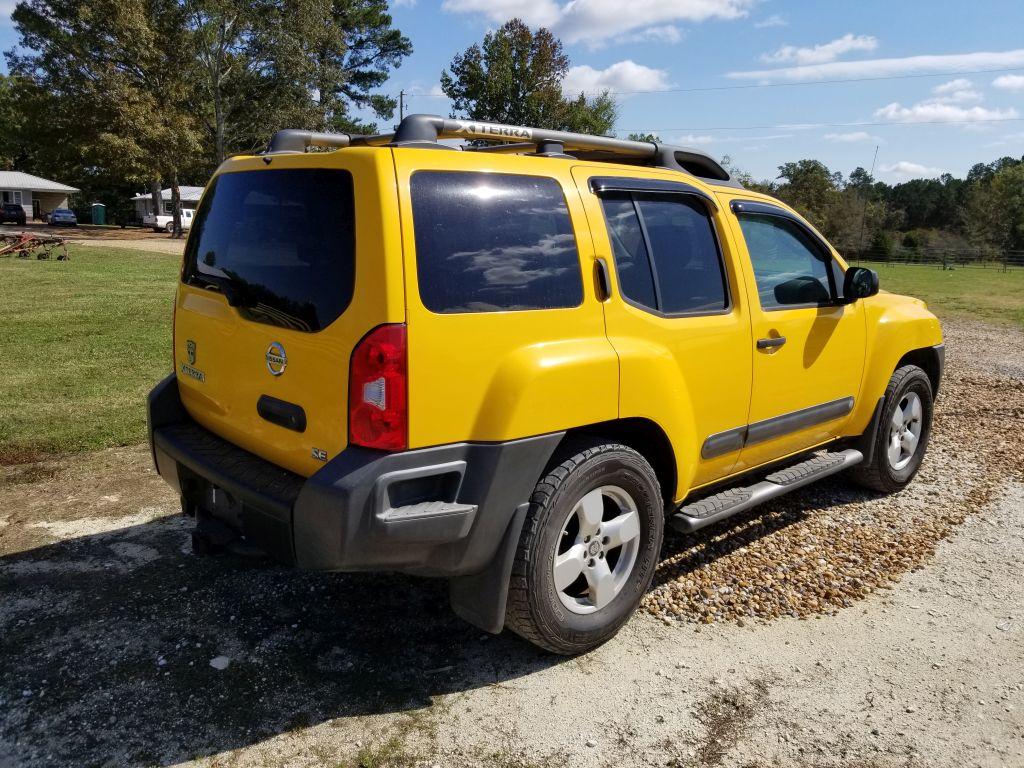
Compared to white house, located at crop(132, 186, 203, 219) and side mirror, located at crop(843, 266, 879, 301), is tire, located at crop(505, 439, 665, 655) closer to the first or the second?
side mirror, located at crop(843, 266, 879, 301)

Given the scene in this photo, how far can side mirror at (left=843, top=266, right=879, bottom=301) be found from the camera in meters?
4.47

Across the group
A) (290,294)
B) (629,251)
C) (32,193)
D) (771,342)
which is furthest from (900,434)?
(32,193)

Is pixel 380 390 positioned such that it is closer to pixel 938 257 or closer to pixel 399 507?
pixel 399 507

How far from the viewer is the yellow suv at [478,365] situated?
104 inches

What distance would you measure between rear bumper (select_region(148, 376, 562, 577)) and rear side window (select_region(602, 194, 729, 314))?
0.86 meters

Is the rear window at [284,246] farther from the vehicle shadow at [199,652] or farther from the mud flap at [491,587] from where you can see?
the vehicle shadow at [199,652]

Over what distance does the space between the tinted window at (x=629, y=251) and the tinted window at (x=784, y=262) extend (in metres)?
0.86

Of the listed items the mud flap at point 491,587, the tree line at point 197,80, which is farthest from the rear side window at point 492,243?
the tree line at point 197,80

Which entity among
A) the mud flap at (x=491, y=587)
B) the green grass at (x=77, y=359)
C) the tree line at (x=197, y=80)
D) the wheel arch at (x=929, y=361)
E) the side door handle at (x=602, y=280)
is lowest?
the green grass at (x=77, y=359)

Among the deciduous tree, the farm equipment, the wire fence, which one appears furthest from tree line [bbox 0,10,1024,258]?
the wire fence

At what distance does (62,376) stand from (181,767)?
6572 mm

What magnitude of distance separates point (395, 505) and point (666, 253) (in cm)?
175

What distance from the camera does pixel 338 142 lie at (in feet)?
12.8

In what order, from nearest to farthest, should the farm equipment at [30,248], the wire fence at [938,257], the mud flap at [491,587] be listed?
1. the mud flap at [491,587]
2. the farm equipment at [30,248]
3. the wire fence at [938,257]
